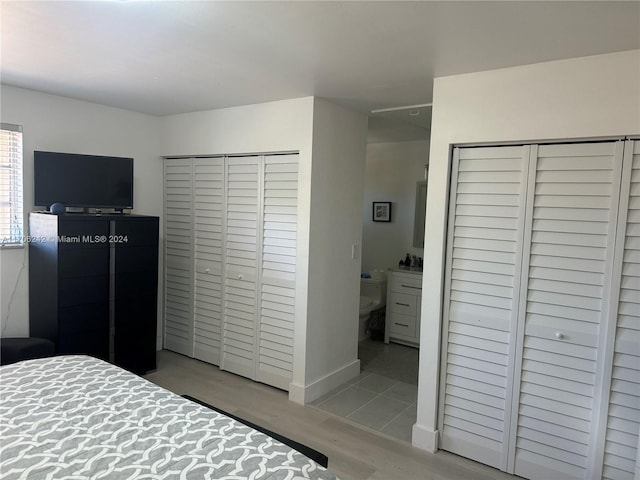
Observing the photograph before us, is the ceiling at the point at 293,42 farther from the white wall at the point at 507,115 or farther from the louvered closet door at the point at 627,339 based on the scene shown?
the louvered closet door at the point at 627,339

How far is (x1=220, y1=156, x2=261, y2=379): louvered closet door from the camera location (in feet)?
12.3

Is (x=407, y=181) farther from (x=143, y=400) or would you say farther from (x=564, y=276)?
(x=143, y=400)

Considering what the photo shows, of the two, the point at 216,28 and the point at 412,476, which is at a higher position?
the point at 216,28

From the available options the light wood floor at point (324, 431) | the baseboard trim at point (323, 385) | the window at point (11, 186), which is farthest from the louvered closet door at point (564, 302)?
the window at point (11, 186)

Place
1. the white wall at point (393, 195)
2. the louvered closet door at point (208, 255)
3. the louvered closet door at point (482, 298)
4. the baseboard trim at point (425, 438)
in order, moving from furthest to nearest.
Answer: the white wall at point (393, 195), the louvered closet door at point (208, 255), the baseboard trim at point (425, 438), the louvered closet door at point (482, 298)

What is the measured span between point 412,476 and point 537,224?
1671mm

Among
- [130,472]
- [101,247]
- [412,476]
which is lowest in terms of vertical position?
[412,476]

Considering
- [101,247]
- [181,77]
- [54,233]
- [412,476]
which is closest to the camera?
[412,476]

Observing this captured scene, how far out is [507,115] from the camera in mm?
2484

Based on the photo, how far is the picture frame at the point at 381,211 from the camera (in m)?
5.50

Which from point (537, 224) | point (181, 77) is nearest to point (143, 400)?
point (181, 77)

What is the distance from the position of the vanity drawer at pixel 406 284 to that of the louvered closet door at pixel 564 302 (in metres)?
2.21

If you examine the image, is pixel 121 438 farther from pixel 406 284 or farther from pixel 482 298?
pixel 406 284

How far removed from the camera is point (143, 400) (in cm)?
194
